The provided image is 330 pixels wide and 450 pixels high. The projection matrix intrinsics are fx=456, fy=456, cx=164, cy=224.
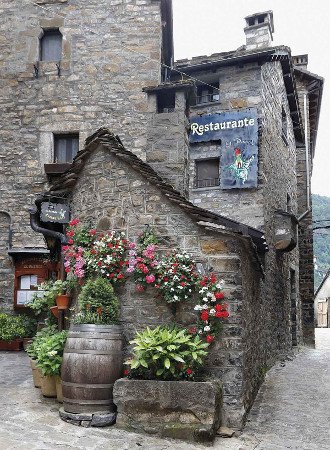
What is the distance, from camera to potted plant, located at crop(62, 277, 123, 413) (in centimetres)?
450

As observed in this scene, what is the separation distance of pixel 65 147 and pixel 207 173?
134 inches

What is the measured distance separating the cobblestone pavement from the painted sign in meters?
2.16

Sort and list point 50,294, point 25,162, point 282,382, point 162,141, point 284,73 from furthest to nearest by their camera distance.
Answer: point 284,73 → point 25,162 → point 282,382 → point 162,141 → point 50,294

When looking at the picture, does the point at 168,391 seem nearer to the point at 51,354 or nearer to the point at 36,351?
the point at 51,354

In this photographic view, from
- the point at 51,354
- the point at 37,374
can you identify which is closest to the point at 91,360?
the point at 51,354

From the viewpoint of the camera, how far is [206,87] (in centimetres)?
1102

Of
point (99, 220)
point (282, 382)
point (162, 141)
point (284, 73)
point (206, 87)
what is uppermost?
point (284, 73)

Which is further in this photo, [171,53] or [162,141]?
[171,53]

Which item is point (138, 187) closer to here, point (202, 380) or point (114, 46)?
point (202, 380)

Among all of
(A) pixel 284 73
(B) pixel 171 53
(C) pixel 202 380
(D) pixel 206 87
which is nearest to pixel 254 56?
(D) pixel 206 87

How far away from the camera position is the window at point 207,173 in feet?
34.4

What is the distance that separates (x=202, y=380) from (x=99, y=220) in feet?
7.07

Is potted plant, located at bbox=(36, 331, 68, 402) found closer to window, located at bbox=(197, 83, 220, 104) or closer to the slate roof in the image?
the slate roof

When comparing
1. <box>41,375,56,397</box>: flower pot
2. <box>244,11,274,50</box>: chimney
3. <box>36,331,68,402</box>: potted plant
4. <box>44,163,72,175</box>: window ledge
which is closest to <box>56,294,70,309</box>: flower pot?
<box>36,331,68,402</box>: potted plant
